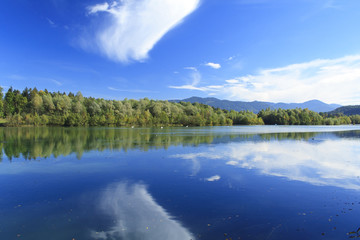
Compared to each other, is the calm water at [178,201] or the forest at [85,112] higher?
the forest at [85,112]

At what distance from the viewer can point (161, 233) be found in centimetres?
611

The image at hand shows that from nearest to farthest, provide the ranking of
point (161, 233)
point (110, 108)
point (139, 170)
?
point (161, 233)
point (139, 170)
point (110, 108)

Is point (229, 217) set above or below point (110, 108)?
below

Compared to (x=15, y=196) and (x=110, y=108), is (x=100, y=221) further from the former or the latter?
(x=110, y=108)

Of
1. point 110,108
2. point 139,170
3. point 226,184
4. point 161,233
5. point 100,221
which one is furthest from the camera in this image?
point 110,108

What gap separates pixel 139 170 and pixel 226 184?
5.32m

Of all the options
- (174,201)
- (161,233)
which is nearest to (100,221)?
(161,233)

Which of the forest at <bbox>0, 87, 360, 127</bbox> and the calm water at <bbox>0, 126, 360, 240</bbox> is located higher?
the forest at <bbox>0, 87, 360, 127</bbox>

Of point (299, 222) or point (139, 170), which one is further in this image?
point (139, 170)

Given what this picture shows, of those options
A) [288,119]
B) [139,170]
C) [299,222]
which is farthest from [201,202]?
→ [288,119]

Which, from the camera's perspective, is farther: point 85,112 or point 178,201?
point 85,112

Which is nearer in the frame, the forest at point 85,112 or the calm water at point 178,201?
the calm water at point 178,201

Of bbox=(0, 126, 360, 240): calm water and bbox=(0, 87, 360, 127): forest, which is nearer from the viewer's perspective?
bbox=(0, 126, 360, 240): calm water

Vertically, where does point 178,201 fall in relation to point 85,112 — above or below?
below
